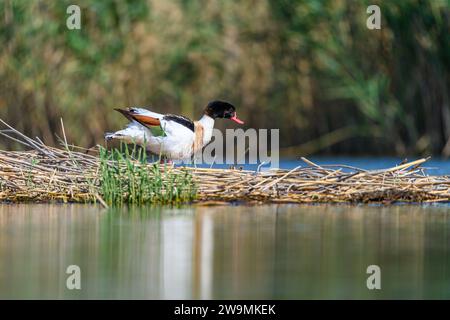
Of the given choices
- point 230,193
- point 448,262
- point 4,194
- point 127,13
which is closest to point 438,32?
point 127,13

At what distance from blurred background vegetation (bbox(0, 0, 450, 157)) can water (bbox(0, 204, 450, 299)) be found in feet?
21.8

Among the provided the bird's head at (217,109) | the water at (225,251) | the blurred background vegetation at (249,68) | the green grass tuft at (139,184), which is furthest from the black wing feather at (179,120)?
the blurred background vegetation at (249,68)

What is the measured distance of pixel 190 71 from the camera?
56.1ft

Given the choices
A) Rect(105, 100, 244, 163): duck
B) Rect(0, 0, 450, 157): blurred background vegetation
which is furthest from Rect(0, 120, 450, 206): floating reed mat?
Rect(0, 0, 450, 157): blurred background vegetation

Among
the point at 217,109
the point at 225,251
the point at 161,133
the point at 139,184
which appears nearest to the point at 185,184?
the point at 139,184

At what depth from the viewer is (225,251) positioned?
23.6ft

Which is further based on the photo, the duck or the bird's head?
the bird's head

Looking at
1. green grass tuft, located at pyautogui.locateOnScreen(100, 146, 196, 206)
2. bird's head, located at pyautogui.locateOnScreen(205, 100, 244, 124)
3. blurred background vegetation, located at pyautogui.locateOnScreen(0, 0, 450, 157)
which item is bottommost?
green grass tuft, located at pyautogui.locateOnScreen(100, 146, 196, 206)

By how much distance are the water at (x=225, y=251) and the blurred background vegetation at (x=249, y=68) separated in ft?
21.8

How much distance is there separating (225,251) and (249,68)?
10.5m

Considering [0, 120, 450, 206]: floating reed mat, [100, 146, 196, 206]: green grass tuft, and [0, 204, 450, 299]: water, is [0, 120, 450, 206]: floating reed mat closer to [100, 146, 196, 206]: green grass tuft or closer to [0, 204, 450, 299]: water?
[100, 146, 196, 206]: green grass tuft

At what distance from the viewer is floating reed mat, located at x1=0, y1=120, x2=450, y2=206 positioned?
390 inches

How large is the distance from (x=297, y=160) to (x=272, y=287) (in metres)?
11.5

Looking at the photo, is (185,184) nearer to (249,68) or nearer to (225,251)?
(225,251)
